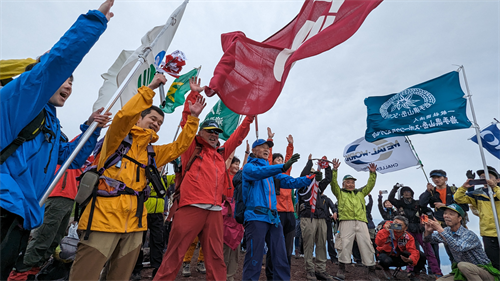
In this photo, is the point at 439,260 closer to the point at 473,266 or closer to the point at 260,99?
the point at 473,266

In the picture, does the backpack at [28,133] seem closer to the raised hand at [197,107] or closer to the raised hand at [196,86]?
the raised hand at [197,107]

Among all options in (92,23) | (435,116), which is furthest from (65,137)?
(435,116)

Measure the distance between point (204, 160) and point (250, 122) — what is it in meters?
1.22

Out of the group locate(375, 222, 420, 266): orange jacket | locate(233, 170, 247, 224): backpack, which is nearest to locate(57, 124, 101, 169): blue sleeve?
locate(233, 170, 247, 224): backpack

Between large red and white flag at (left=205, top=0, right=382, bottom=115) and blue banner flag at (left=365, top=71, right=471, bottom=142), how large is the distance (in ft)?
13.5

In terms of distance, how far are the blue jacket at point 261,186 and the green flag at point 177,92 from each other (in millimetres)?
3161

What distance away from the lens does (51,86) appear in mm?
1813

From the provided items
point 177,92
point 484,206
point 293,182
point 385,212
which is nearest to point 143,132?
point 293,182

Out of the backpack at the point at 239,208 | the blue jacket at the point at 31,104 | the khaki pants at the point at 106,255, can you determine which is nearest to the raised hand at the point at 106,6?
the blue jacket at the point at 31,104

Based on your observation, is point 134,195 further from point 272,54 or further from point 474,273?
point 474,273

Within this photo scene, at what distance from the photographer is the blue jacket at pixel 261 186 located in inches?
168

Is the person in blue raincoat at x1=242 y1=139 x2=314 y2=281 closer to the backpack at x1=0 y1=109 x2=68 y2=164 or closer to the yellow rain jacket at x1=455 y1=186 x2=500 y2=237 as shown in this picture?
the backpack at x1=0 y1=109 x2=68 y2=164

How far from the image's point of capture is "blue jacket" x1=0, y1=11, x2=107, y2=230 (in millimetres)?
1709

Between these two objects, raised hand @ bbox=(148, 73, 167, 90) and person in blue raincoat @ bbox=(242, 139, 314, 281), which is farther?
person in blue raincoat @ bbox=(242, 139, 314, 281)
